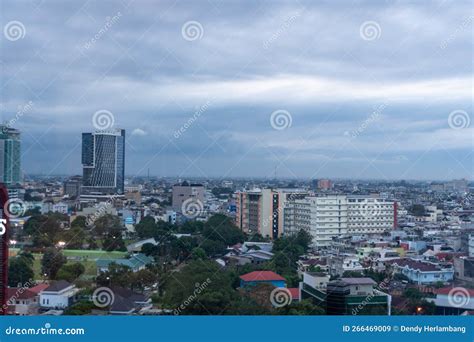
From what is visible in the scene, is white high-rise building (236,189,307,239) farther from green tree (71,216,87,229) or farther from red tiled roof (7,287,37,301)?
red tiled roof (7,287,37,301)

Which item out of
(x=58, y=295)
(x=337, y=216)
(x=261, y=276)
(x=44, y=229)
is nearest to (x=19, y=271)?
(x=58, y=295)

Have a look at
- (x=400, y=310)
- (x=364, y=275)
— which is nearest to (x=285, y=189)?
(x=364, y=275)

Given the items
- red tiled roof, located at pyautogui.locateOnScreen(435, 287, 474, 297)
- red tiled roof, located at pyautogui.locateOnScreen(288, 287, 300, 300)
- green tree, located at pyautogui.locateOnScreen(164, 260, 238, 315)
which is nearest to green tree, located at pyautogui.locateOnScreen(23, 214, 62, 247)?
green tree, located at pyautogui.locateOnScreen(164, 260, 238, 315)

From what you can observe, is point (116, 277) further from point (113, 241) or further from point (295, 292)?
point (295, 292)

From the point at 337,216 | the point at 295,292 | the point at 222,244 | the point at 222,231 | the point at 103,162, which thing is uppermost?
the point at 103,162

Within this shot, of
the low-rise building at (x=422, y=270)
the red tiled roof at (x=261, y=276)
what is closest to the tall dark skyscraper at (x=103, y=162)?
the red tiled roof at (x=261, y=276)

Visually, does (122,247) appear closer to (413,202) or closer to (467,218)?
(413,202)
